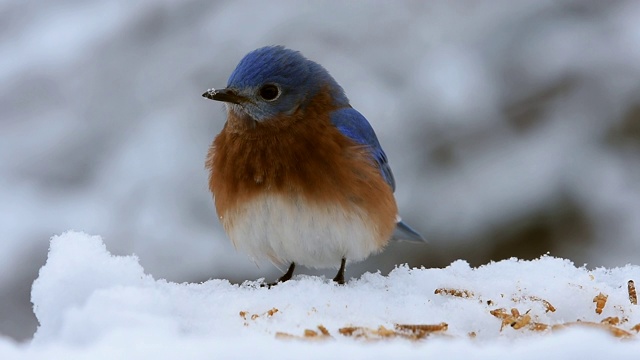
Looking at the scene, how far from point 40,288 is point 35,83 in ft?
11.2

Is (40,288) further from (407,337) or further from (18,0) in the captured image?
(18,0)

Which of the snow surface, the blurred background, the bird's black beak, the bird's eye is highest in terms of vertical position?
the blurred background

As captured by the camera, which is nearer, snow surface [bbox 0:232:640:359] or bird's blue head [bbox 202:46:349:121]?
snow surface [bbox 0:232:640:359]

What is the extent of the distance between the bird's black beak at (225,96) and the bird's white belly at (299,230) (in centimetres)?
42

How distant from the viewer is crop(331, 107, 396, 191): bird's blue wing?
3.66 m

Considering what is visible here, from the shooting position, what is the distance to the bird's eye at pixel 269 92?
3.61 m

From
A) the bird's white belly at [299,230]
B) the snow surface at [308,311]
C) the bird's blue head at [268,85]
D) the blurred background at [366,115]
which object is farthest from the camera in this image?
the blurred background at [366,115]

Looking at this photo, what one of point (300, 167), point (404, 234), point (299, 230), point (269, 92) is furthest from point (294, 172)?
point (404, 234)

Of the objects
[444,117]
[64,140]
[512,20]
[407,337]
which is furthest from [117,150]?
[407,337]

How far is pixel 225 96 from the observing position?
11.6 feet

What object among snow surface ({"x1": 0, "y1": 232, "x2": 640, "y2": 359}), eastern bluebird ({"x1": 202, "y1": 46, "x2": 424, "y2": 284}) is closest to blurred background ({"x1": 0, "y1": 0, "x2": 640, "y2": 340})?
eastern bluebird ({"x1": 202, "y1": 46, "x2": 424, "y2": 284})

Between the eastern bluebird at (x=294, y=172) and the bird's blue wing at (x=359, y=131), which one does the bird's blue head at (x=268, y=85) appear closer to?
the eastern bluebird at (x=294, y=172)

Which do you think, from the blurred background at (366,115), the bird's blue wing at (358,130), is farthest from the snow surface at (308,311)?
the blurred background at (366,115)

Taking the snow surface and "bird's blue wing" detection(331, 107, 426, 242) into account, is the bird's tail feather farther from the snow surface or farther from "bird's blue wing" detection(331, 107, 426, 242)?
the snow surface
